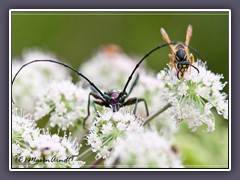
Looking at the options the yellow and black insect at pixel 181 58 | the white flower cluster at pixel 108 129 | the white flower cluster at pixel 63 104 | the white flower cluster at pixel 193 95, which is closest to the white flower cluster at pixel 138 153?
the white flower cluster at pixel 108 129

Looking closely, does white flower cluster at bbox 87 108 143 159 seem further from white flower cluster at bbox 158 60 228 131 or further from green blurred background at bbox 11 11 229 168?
green blurred background at bbox 11 11 229 168

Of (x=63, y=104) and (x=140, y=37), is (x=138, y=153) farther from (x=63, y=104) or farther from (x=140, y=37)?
(x=140, y=37)

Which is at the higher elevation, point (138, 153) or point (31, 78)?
point (31, 78)

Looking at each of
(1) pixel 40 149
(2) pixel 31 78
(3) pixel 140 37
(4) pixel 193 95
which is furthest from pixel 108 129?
(3) pixel 140 37

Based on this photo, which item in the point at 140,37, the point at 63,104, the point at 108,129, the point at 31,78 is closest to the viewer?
the point at 108,129

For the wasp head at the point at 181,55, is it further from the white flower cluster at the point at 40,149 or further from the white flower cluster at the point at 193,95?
the white flower cluster at the point at 40,149
